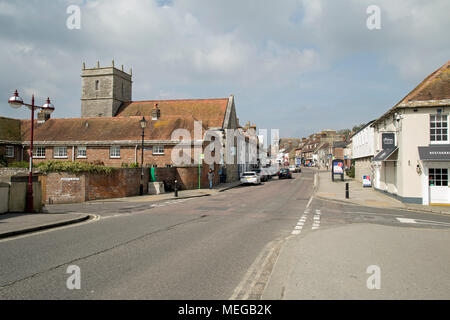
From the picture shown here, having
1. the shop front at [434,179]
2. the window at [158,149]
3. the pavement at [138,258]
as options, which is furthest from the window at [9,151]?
the shop front at [434,179]

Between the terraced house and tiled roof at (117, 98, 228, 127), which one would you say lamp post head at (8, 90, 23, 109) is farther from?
tiled roof at (117, 98, 228, 127)

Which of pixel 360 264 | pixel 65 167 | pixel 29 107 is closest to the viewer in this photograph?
pixel 360 264

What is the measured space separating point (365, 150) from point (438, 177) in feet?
46.4

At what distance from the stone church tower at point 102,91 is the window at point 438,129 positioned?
44.5 meters

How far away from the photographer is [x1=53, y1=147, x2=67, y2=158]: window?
1340 inches

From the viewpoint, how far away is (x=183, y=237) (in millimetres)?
9422

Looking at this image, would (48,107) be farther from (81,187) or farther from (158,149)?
(158,149)

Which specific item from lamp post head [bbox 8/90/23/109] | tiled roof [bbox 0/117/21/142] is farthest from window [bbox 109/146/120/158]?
lamp post head [bbox 8/90/23/109]

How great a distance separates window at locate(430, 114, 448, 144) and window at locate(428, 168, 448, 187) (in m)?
1.66

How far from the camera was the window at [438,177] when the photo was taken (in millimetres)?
19047

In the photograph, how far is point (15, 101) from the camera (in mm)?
13148

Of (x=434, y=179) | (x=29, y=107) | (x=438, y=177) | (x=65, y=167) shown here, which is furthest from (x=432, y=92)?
(x=65, y=167)

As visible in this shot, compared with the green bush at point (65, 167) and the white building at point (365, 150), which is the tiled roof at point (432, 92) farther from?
the green bush at point (65, 167)
